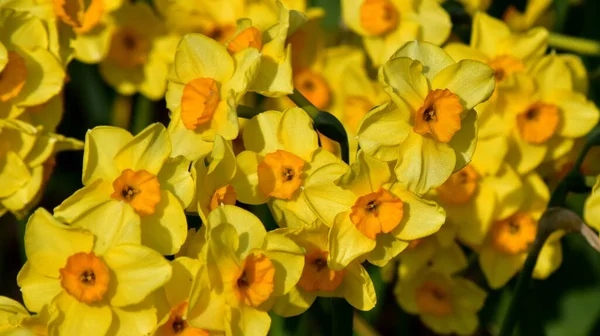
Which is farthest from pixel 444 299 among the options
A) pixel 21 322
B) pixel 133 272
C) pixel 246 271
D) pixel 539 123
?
pixel 21 322

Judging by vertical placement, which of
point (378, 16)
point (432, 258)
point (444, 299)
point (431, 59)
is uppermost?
point (431, 59)

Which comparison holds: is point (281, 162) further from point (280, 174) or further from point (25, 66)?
point (25, 66)

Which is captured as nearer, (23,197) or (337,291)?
(337,291)

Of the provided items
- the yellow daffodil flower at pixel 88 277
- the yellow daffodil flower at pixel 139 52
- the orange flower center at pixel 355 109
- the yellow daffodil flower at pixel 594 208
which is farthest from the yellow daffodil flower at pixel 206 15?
the yellow daffodil flower at pixel 594 208

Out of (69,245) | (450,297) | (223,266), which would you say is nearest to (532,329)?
(450,297)

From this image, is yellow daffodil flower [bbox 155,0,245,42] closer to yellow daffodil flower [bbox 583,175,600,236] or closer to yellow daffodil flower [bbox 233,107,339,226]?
yellow daffodil flower [bbox 233,107,339,226]

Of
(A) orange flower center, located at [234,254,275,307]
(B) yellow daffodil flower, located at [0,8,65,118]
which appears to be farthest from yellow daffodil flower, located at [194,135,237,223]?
(B) yellow daffodil flower, located at [0,8,65,118]

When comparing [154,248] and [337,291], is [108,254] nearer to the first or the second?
[154,248]
